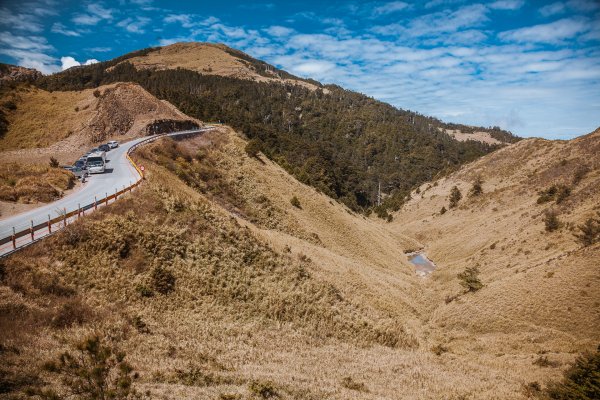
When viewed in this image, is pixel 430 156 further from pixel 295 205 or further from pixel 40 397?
pixel 40 397

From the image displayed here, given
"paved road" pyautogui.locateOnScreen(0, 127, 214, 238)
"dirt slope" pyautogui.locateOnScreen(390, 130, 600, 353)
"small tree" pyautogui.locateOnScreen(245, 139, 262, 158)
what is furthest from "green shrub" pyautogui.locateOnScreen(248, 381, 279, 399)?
"small tree" pyautogui.locateOnScreen(245, 139, 262, 158)

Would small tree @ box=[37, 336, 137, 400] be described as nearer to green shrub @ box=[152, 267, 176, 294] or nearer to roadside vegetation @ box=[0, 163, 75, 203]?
green shrub @ box=[152, 267, 176, 294]

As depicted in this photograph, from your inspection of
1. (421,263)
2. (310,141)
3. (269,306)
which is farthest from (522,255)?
(310,141)

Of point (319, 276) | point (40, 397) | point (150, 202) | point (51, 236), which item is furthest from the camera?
point (319, 276)

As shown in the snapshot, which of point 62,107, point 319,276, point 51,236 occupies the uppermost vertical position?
point 62,107

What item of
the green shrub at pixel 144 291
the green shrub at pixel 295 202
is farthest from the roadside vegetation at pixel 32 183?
the green shrub at pixel 295 202

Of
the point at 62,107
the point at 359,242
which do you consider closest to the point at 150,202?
the point at 359,242
